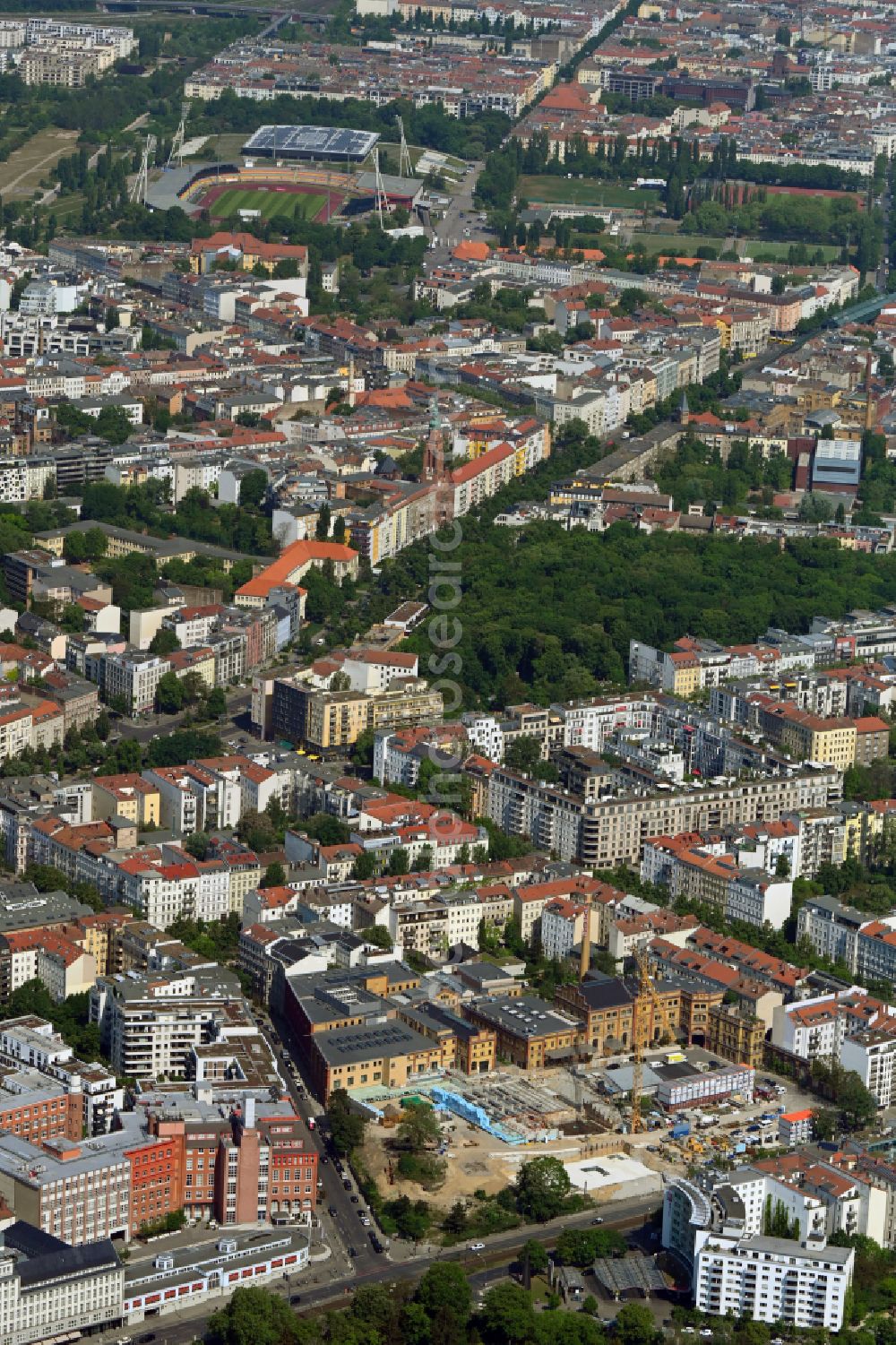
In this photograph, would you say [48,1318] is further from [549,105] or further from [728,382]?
[549,105]

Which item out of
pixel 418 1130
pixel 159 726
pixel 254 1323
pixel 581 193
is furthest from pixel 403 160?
pixel 254 1323

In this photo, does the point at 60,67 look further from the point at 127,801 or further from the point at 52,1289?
the point at 52,1289

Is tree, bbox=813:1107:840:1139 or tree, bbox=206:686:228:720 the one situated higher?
tree, bbox=206:686:228:720

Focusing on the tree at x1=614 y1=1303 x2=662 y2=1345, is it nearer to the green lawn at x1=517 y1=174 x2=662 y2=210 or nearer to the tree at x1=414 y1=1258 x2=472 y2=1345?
the tree at x1=414 y1=1258 x2=472 y2=1345

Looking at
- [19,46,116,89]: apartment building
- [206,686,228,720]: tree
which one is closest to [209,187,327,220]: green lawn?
[19,46,116,89]: apartment building

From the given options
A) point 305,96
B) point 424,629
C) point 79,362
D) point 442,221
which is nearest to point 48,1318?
point 424,629
